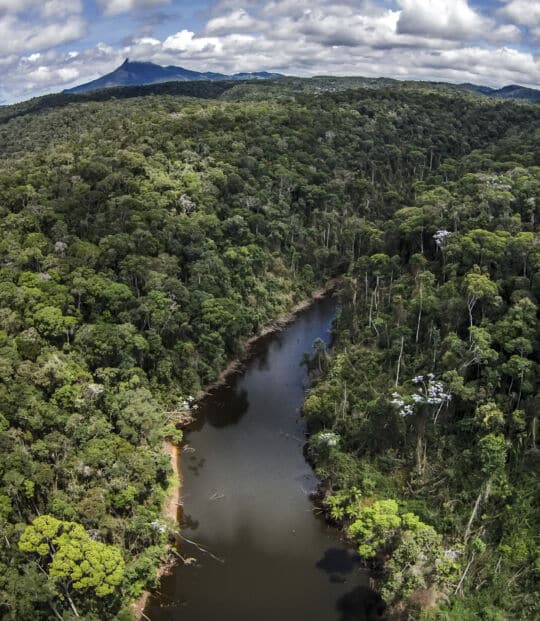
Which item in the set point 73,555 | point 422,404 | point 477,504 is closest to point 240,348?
point 422,404

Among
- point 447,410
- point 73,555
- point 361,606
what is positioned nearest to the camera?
point 73,555

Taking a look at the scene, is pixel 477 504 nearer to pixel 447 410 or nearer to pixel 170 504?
pixel 447 410

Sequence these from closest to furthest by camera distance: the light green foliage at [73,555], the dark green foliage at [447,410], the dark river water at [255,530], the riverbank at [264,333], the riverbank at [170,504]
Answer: the light green foliage at [73,555]
the dark green foliage at [447,410]
the riverbank at [170,504]
the dark river water at [255,530]
the riverbank at [264,333]

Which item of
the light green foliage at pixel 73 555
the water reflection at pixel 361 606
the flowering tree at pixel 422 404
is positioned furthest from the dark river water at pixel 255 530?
the flowering tree at pixel 422 404

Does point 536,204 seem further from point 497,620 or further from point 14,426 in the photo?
point 14,426

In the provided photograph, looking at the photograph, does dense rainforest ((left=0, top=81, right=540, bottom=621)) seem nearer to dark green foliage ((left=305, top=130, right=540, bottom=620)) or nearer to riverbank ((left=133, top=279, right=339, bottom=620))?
dark green foliage ((left=305, top=130, right=540, bottom=620))

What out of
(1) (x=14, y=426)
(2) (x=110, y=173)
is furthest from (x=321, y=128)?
(1) (x=14, y=426)

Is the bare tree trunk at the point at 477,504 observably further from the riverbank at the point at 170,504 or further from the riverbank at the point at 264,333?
the riverbank at the point at 264,333

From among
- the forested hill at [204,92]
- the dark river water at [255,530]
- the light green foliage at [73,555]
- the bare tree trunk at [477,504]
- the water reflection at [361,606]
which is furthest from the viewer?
the forested hill at [204,92]
